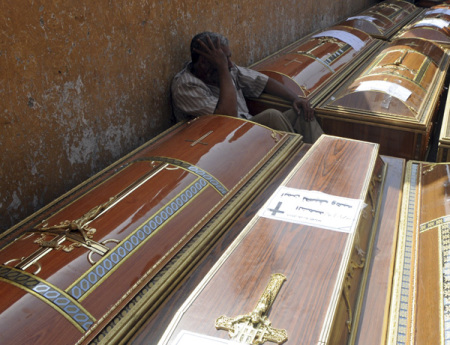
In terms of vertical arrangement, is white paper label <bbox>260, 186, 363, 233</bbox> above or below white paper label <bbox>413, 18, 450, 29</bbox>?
below

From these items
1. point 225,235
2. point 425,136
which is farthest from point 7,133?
point 425,136

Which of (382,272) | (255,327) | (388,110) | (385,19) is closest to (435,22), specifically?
(385,19)

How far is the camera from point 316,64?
4016mm

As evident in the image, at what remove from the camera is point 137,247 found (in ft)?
5.68

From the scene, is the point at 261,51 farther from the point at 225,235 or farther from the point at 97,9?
the point at 225,235

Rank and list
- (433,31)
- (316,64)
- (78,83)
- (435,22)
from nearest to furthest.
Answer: (78,83), (316,64), (433,31), (435,22)

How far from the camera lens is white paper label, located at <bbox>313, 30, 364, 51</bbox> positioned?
16.0ft

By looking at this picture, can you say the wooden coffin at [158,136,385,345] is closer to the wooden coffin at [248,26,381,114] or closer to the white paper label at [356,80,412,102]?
the white paper label at [356,80,412,102]

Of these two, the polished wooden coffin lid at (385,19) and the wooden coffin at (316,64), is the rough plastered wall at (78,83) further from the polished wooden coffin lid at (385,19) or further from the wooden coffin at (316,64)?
the polished wooden coffin lid at (385,19)

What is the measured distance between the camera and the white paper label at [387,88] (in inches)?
128

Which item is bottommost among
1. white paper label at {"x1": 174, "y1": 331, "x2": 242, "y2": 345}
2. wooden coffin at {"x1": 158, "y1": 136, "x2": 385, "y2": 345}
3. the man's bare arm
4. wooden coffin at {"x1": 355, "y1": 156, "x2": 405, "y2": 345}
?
wooden coffin at {"x1": 355, "y1": 156, "x2": 405, "y2": 345}

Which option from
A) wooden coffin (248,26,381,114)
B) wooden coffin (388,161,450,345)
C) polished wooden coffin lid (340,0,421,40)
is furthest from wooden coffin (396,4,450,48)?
wooden coffin (388,161,450,345)

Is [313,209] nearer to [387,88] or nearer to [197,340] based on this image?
[197,340]

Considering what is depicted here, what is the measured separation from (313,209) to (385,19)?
5492 mm
